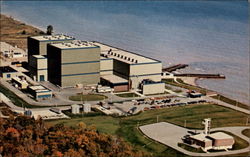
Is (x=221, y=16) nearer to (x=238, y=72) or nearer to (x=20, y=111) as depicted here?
(x=238, y=72)

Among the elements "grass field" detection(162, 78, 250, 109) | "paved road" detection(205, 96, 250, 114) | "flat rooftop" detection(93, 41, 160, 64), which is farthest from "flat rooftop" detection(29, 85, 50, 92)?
"paved road" detection(205, 96, 250, 114)

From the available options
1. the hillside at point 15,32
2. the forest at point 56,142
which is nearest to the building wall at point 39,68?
the forest at point 56,142

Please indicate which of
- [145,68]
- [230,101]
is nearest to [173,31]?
[145,68]

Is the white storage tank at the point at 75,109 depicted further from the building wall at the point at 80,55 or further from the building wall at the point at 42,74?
the building wall at the point at 42,74

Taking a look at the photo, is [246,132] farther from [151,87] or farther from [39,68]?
[39,68]

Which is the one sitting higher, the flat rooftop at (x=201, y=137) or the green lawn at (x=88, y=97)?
the flat rooftop at (x=201, y=137)

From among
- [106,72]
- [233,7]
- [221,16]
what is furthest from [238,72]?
[233,7]

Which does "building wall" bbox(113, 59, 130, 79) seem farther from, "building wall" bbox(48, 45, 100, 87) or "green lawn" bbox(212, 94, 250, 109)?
"green lawn" bbox(212, 94, 250, 109)
